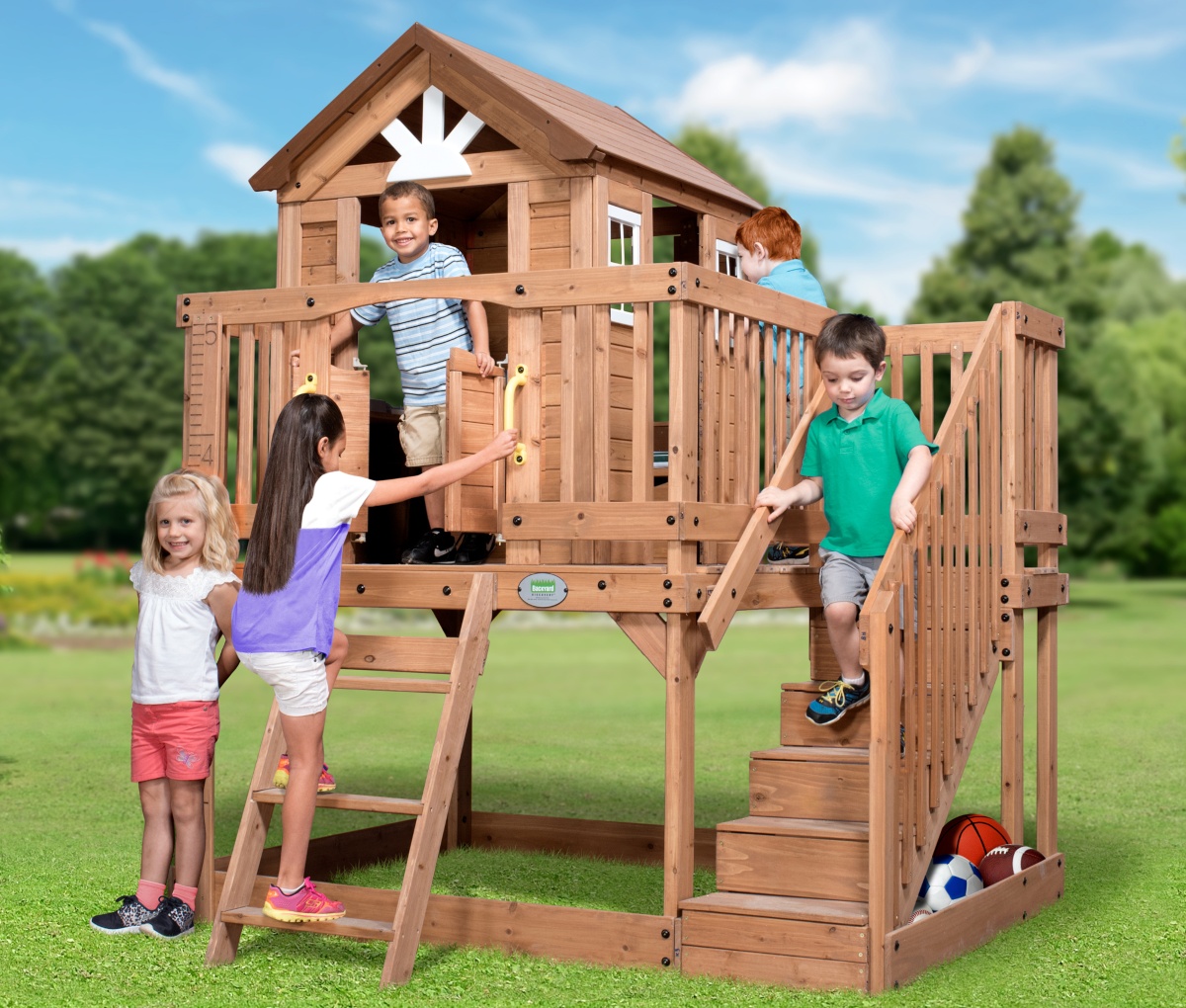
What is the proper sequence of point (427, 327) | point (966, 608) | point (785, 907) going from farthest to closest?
point (427, 327) < point (966, 608) < point (785, 907)

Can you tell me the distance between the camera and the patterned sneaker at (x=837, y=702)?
6883 millimetres

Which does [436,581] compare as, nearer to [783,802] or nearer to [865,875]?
[783,802]

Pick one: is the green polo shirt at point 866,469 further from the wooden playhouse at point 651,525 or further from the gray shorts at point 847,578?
the wooden playhouse at point 651,525

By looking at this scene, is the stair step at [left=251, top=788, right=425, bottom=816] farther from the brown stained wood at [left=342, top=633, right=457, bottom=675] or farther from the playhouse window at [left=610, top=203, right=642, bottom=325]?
the playhouse window at [left=610, top=203, right=642, bottom=325]

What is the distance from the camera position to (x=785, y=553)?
7766 mm

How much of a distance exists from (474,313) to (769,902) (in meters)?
2.92

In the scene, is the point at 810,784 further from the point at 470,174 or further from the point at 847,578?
the point at 470,174

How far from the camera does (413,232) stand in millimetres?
7418

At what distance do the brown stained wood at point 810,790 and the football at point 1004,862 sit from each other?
1121mm

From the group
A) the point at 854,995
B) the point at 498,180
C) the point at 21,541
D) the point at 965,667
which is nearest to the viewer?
the point at 854,995

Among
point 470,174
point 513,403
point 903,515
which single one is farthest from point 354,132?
point 903,515

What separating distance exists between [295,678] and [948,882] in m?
2.96

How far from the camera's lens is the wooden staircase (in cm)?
583

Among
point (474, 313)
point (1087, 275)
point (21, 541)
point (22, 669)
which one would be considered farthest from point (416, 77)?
point (21, 541)
